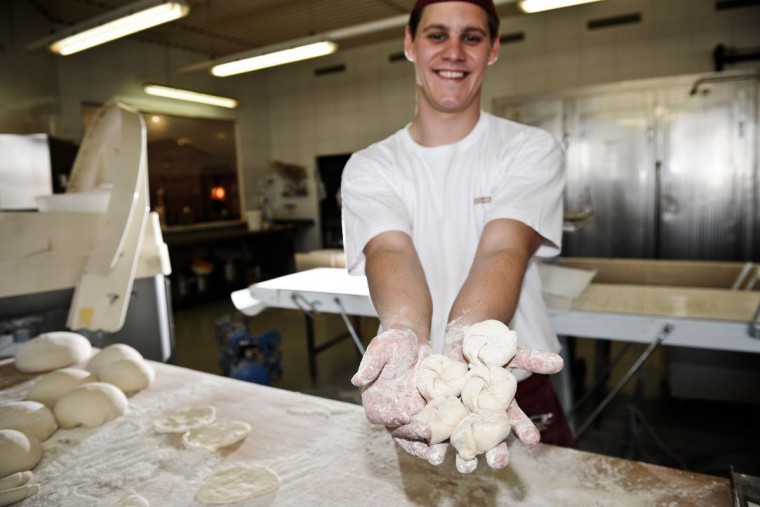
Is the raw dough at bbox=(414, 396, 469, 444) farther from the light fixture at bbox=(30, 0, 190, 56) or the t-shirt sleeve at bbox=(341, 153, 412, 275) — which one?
the light fixture at bbox=(30, 0, 190, 56)

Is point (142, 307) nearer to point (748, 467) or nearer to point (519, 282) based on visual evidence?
point (519, 282)

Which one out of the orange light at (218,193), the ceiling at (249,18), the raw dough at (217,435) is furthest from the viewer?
the orange light at (218,193)

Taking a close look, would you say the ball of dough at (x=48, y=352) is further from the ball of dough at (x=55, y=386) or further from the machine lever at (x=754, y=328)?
the machine lever at (x=754, y=328)

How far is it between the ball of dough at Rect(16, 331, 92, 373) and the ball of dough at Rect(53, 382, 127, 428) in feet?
1.04

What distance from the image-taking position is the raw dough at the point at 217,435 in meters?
1.12

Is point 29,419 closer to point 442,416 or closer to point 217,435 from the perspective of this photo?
point 217,435

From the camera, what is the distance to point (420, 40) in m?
1.21

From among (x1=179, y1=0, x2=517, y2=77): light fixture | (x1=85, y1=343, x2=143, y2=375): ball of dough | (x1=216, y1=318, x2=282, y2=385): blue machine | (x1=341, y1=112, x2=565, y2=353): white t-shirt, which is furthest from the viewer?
(x1=179, y1=0, x2=517, y2=77): light fixture

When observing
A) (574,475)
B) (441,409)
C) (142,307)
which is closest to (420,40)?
(441,409)

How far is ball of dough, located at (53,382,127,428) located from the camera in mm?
1211

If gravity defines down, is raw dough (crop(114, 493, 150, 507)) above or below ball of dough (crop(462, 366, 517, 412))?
below

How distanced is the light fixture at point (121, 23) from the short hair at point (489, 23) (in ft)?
8.01

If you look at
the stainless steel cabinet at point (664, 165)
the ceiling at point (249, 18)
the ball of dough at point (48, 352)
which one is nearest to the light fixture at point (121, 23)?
the ceiling at point (249, 18)

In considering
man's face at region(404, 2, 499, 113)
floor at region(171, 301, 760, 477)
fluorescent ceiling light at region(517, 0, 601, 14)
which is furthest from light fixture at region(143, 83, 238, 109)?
man's face at region(404, 2, 499, 113)
